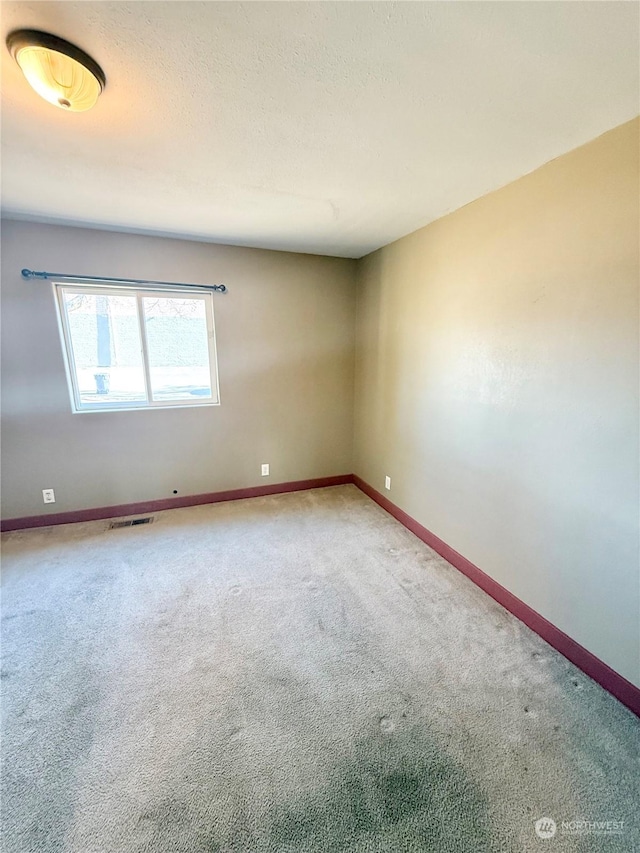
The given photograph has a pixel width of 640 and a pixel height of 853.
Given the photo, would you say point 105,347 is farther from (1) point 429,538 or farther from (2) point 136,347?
(1) point 429,538

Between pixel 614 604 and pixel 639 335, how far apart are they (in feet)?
3.86

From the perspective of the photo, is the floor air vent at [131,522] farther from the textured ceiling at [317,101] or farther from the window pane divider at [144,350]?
the textured ceiling at [317,101]

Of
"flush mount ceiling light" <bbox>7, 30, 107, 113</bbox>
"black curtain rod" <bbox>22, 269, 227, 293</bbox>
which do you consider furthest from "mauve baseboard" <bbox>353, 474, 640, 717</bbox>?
"flush mount ceiling light" <bbox>7, 30, 107, 113</bbox>

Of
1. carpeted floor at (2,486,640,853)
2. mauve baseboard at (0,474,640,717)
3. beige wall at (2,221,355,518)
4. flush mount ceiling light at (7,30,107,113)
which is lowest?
carpeted floor at (2,486,640,853)

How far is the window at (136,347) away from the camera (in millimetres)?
2855

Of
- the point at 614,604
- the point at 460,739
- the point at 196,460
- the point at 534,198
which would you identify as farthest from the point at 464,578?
the point at 196,460

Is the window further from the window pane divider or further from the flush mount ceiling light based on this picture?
the flush mount ceiling light

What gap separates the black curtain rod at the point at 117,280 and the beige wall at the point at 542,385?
66.3 inches

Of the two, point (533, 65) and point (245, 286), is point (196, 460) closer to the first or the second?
point (245, 286)

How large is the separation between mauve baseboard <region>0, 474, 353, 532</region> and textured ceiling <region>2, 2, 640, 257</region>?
233 cm

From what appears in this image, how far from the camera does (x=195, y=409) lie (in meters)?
3.25

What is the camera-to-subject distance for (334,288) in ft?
11.6

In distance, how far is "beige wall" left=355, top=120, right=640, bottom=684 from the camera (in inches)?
58.4

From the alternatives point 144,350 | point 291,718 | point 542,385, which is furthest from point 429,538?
point 144,350
